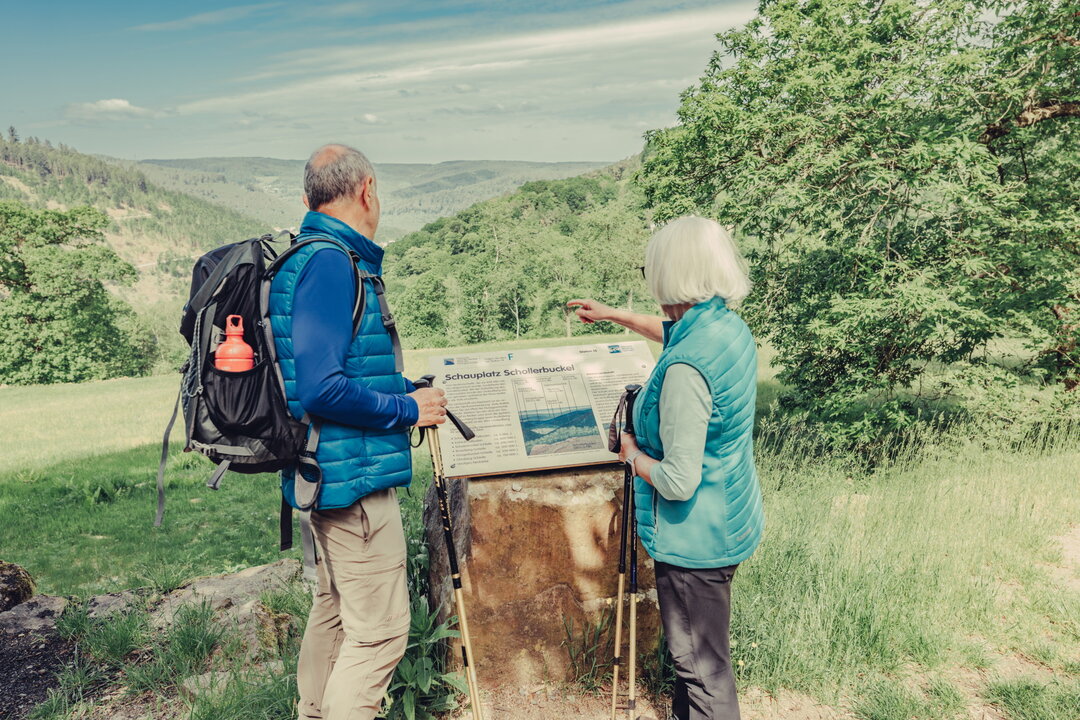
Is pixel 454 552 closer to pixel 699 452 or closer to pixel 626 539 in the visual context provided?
pixel 626 539

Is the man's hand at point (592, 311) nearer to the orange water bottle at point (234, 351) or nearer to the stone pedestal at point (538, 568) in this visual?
the stone pedestal at point (538, 568)

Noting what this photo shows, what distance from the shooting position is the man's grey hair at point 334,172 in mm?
2674

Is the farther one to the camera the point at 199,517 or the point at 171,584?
the point at 199,517

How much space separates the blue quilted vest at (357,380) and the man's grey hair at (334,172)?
145 mm

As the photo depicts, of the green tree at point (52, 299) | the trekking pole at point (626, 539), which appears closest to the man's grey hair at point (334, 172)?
the trekking pole at point (626, 539)

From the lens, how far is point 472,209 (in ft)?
387

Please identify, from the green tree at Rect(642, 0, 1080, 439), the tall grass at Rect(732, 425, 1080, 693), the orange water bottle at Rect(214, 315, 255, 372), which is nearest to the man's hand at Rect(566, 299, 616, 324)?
the orange water bottle at Rect(214, 315, 255, 372)

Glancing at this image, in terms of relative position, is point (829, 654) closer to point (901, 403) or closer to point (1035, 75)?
point (901, 403)

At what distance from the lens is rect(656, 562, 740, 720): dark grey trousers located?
8.96ft

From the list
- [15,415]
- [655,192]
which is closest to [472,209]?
[15,415]

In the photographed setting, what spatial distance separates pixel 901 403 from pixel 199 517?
11677mm

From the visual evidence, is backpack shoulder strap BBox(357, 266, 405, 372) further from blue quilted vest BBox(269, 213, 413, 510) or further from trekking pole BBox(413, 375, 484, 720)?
trekking pole BBox(413, 375, 484, 720)

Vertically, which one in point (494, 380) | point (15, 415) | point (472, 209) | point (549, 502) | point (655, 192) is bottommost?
point (15, 415)

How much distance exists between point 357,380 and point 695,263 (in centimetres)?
140
